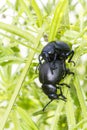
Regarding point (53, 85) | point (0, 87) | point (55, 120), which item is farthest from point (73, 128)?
point (0, 87)

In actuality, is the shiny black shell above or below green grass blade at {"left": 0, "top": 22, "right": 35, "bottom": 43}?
below

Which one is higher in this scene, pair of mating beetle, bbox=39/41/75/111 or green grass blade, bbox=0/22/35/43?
green grass blade, bbox=0/22/35/43

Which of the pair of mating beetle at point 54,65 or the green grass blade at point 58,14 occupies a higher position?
the green grass blade at point 58,14

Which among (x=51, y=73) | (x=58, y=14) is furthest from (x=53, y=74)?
(x=58, y=14)

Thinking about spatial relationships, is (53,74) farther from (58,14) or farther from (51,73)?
(58,14)

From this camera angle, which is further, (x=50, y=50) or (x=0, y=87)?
(x=0, y=87)

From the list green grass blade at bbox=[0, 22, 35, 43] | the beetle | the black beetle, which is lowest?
the beetle

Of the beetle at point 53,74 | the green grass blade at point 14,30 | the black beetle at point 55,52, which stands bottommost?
the beetle at point 53,74

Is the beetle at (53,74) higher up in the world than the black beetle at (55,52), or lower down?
lower down

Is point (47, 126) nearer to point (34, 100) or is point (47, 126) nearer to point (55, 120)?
point (34, 100)
